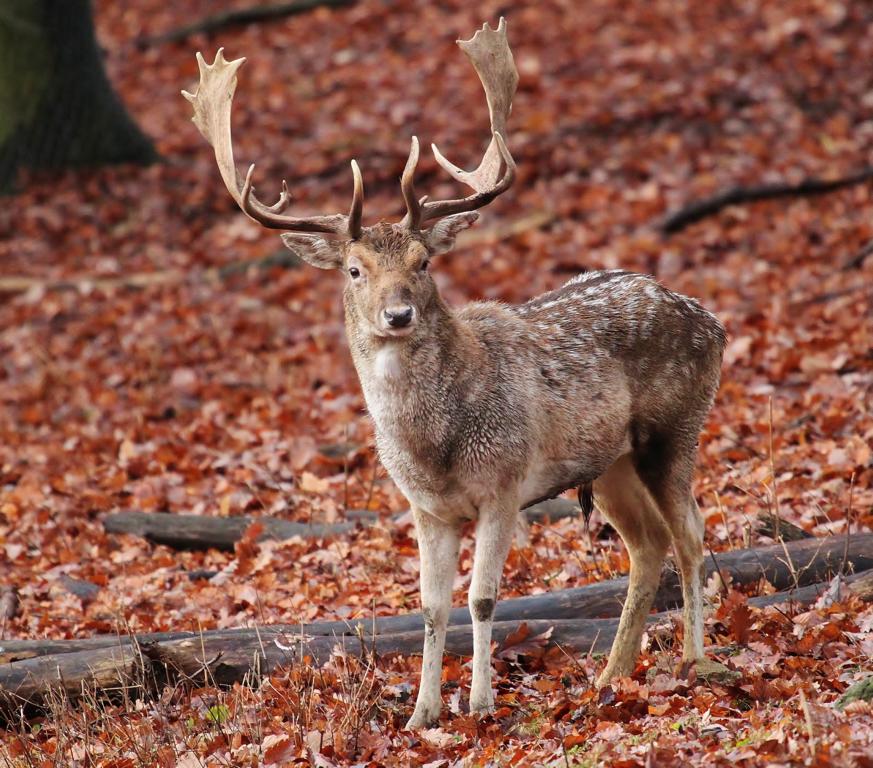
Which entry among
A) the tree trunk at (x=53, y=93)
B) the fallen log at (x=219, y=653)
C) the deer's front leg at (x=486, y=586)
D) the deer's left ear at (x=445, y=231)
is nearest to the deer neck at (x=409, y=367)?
the deer's left ear at (x=445, y=231)

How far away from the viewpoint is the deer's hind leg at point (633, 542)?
22.8 ft

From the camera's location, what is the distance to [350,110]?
64.5ft

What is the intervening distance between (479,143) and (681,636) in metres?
11.6

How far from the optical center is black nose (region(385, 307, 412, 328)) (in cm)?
648

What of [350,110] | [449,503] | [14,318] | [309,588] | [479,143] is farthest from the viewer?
[350,110]

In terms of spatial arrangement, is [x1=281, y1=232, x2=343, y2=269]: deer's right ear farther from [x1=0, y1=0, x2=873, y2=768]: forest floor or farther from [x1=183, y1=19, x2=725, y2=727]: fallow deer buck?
[x1=0, y1=0, x2=873, y2=768]: forest floor

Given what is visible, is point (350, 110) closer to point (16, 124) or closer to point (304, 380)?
point (16, 124)

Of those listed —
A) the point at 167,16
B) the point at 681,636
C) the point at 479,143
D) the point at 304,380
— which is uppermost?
the point at 167,16

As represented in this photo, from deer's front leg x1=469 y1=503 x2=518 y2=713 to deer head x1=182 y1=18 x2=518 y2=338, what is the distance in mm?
1051

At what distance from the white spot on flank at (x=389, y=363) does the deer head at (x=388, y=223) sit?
102 mm

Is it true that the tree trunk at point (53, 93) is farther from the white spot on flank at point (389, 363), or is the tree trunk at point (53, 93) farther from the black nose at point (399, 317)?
the black nose at point (399, 317)

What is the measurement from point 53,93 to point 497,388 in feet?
43.1

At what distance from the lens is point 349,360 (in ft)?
44.5

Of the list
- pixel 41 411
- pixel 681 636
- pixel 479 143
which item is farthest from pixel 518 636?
pixel 479 143
